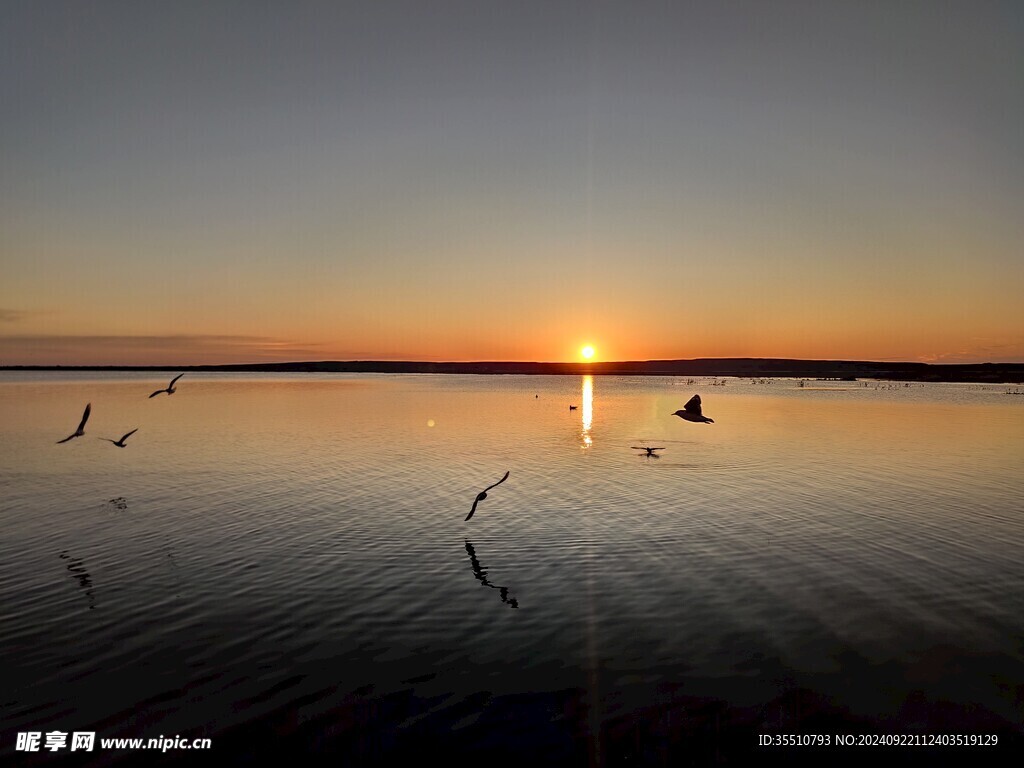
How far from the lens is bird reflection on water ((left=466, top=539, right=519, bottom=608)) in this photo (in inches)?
617

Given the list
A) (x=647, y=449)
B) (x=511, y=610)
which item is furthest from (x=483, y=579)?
(x=647, y=449)

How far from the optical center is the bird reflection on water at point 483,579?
15.7 m

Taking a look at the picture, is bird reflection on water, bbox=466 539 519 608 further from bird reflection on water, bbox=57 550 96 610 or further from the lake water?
bird reflection on water, bbox=57 550 96 610

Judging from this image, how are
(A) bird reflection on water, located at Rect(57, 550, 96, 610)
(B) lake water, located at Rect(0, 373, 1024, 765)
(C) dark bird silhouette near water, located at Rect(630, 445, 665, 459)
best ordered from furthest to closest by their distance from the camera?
(C) dark bird silhouette near water, located at Rect(630, 445, 665, 459)
(A) bird reflection on water, located at Rect(57, 550, 96, 610)
(B) lake water, located at Rect(0, 373, 1024, 765)

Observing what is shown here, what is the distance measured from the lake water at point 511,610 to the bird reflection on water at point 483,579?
22 centimetres

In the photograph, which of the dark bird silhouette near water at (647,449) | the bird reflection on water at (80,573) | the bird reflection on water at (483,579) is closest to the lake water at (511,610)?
the bird reflection on water at (80,573)

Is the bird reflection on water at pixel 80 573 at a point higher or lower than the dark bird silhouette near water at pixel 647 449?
higher

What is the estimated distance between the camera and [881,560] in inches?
757

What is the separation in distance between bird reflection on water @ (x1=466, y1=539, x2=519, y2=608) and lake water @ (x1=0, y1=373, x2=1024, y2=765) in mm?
215

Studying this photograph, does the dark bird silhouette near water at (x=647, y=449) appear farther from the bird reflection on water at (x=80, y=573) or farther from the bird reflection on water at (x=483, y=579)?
the bird reflection on water at (x=80, y=573)

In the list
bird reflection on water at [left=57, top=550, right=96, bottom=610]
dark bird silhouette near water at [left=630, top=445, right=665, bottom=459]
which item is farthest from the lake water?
dark bird silhouette near water at [left=630, top=445, right=665, bottom=459]

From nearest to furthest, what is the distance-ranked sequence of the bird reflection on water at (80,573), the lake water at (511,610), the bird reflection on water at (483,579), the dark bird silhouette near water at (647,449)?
the lake water at (511,610) → the bird reflection on water at (483,579) → the bird reflection on water at (80,573) → the dark bird silhouette near water at (647,449)

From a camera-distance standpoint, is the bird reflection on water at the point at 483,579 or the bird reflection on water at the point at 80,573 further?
the bird reflection on water at the point at 80,573

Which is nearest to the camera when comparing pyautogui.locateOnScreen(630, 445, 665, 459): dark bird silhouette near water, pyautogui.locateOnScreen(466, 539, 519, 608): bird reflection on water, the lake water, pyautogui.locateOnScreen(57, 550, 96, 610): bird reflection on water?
the lake water
